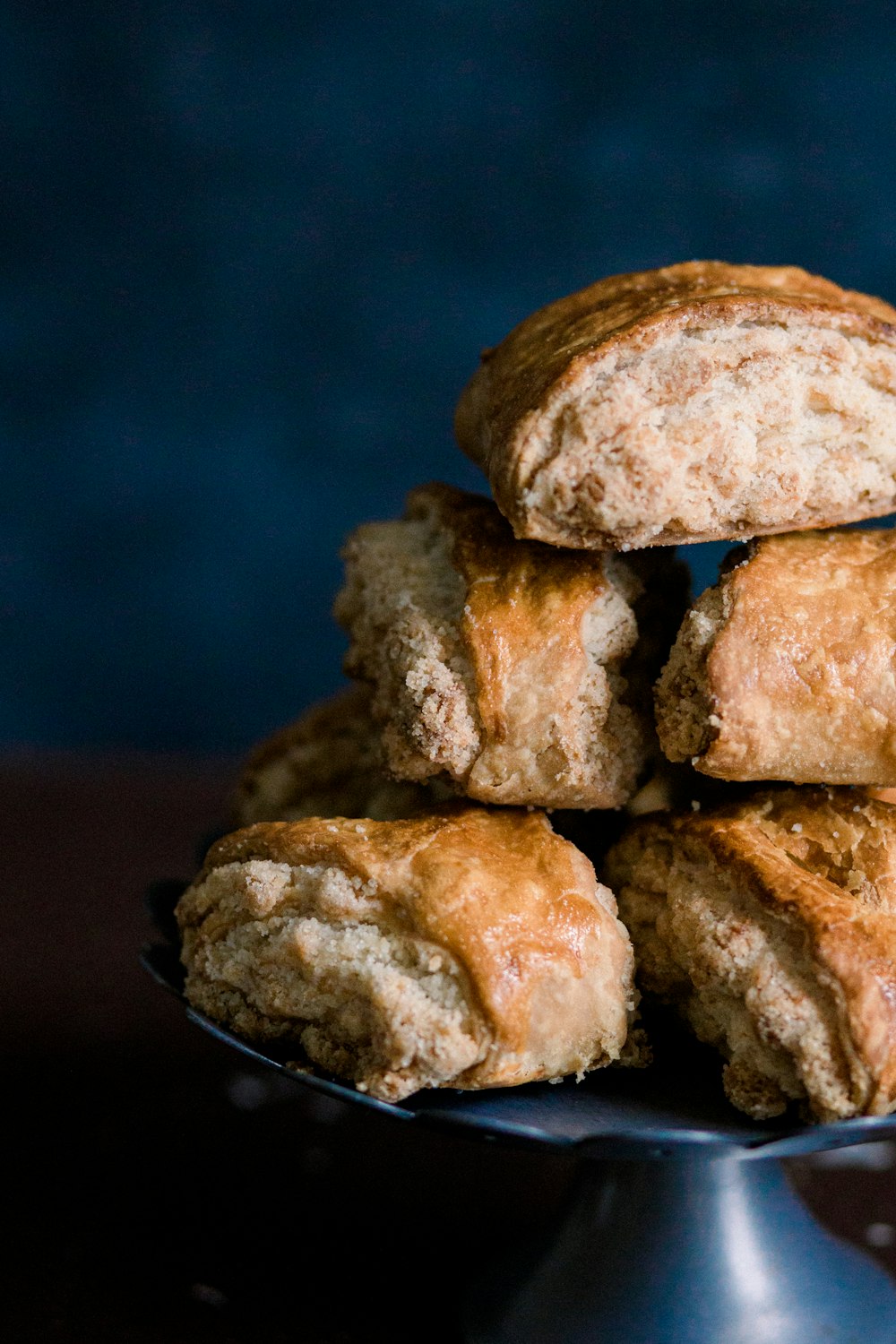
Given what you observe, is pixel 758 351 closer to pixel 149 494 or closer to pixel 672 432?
pixel 672 432

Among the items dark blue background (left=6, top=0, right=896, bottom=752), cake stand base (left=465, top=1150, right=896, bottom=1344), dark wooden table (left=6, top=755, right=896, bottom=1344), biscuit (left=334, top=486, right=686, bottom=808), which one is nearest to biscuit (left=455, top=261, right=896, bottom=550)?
biscuit (left=334, top=486, right=686, bottom=808)

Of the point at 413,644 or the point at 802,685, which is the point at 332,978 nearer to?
the point at 413,644

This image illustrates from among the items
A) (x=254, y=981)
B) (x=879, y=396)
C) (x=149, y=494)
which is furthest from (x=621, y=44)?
(x=254, y=981)

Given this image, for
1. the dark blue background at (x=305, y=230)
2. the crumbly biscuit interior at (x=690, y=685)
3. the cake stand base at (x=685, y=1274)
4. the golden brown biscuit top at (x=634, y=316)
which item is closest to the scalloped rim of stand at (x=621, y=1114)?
the cake stand base at (x=685, y=1274)

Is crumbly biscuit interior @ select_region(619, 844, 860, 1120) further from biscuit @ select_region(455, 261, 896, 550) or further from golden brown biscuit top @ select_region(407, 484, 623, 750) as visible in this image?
biscuit @ select_region(455, 261, 896, 550)

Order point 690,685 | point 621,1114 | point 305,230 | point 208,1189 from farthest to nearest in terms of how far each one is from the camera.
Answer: point 305,230, point 208,1189, point 690,685, point 621,1114

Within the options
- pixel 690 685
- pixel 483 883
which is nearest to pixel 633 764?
pixel 690 685
